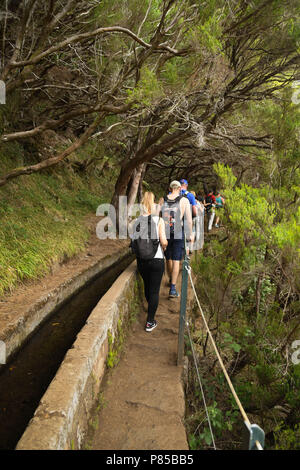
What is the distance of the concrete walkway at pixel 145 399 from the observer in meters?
2.50

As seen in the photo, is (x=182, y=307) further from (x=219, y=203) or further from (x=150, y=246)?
(x=219, y=203)

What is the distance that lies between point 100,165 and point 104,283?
10.7 m

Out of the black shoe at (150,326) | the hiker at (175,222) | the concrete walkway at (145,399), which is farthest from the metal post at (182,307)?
the hiker at (175,222)

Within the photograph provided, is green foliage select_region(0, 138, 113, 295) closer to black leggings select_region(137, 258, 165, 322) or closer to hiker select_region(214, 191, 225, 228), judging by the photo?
black leggings select_region(137, 258, 165, 322)

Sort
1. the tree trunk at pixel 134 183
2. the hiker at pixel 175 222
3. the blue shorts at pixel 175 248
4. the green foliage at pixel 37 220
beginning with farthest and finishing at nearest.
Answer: the tree trunk at pixel 134 183
the green foliage at pixel 37 220
the blue shorts at pixel 175 248
the hiker at pixel 175 222

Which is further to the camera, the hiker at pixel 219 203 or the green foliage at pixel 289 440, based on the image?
the hiker at pixel 219 203

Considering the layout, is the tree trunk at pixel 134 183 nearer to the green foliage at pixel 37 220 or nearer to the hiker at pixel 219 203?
the green foliage at pixel 37 220

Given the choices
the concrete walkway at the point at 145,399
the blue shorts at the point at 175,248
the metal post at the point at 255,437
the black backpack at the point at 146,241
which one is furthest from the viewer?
the blue shorts at the point at 175,248

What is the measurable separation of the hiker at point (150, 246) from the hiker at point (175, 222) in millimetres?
894

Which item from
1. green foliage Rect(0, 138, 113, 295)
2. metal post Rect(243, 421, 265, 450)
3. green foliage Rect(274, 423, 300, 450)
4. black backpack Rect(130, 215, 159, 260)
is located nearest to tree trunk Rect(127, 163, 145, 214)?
green foliage Rect(0, 138, 113, 295)

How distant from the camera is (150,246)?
13.3 feet

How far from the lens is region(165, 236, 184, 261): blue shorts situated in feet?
17.1

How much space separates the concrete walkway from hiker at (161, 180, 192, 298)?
1.32 meters

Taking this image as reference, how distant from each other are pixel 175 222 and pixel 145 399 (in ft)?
9.24
